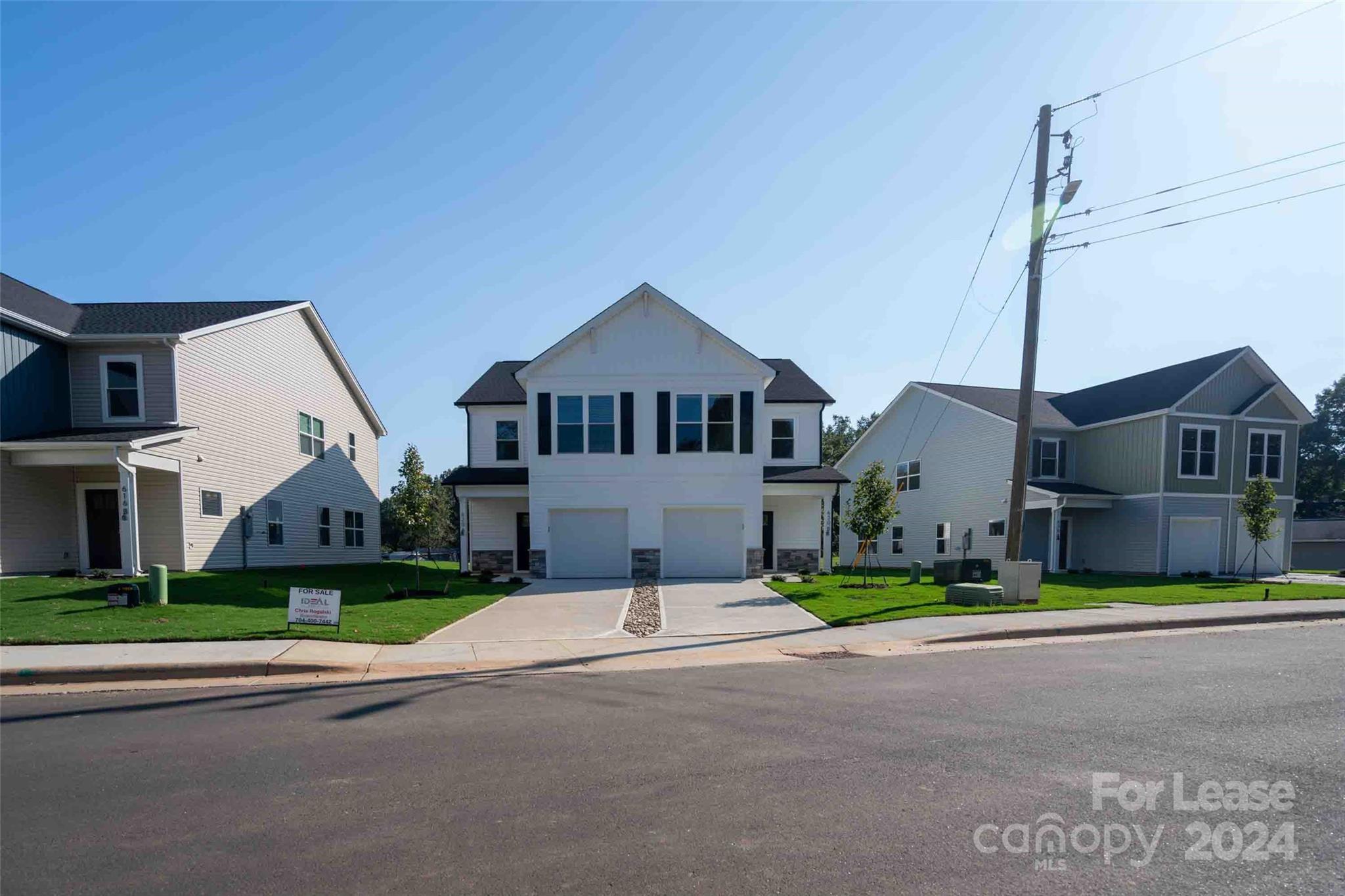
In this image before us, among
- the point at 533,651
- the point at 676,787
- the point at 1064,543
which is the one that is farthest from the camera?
the point at 1064,543

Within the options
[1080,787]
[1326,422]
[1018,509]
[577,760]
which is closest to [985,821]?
[1080,787]

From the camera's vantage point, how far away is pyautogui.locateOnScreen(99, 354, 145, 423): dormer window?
59.3ft

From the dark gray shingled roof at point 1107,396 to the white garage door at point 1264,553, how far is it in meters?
5.24

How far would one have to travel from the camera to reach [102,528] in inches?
707

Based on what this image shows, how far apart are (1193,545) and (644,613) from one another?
23567 mm

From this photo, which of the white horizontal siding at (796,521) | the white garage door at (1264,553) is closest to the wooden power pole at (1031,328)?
the white horizontal siding at (796,521)

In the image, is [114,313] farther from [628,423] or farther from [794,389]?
[794,389]

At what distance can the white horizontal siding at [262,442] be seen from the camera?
60.9ft

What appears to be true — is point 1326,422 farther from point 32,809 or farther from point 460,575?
point 32,809

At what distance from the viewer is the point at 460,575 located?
2230 cm

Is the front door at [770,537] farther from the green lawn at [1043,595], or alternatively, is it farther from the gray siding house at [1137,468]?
the gray siding house at [1137,468]

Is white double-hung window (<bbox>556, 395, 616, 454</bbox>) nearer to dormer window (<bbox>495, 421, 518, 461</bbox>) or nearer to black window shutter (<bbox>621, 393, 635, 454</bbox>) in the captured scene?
black window shutter (<bbox>621, 393, 635, 454</bbox>)

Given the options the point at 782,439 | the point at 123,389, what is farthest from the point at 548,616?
the point at 123,389

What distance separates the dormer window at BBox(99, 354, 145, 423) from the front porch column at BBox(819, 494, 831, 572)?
2085cm
